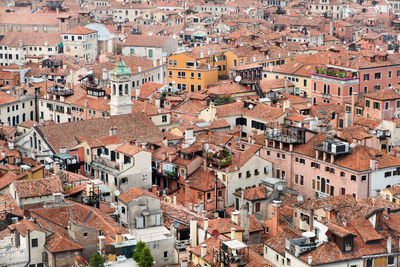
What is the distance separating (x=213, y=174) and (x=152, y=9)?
369 ft

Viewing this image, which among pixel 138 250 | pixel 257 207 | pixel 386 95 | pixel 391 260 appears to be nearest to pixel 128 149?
pixel 257 207

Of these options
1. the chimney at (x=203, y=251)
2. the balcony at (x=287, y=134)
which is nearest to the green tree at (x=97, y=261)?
the chimney at (x=203, y=251)

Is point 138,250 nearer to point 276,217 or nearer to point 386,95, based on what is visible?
point 276,217

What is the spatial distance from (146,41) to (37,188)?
7369cm

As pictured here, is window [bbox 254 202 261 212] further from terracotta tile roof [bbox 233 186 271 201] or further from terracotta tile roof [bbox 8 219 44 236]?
terracotta tile roof [bbox 8 219 44 236]

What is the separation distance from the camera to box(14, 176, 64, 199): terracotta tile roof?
5400cm

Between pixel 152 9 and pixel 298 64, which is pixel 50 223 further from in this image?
pixel 152 9

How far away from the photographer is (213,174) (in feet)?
209

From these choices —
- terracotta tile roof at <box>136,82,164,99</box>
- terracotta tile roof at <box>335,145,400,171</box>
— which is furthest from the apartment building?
terracotta tile roof at <box>335,145,400,171</box>

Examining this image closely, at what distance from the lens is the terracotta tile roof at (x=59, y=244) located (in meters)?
48.8

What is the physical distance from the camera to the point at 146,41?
4983 inches

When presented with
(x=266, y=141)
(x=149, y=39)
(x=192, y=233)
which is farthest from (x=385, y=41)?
(x=192, y=233)

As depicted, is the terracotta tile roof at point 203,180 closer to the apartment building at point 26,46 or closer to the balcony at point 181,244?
the balcony at point 181,244

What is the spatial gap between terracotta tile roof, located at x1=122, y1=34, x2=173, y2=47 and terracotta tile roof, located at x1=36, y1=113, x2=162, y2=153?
172 ft
